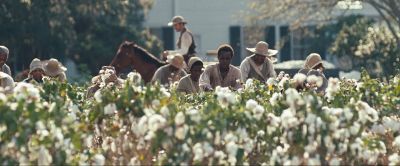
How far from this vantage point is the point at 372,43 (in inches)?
1405

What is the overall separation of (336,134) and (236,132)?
2.05ft

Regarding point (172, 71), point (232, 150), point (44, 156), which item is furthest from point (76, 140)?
point (172, 71)

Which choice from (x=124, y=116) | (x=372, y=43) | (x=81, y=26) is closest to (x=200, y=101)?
(x=124, y=116)

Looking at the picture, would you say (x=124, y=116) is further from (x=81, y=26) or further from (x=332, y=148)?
(x=81, y=26)

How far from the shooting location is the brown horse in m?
22.0

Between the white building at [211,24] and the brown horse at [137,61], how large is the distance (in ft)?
92.1

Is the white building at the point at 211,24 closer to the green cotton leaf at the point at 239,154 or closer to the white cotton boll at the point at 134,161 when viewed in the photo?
the white cotton boll at the point at 134,161

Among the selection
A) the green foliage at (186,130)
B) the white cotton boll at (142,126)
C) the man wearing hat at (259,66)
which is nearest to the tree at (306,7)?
the man wearing hat at (259,66)

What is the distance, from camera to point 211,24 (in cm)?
5247

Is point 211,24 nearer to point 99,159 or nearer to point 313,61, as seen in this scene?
point 313,61

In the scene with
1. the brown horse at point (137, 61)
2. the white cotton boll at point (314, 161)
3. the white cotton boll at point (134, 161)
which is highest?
the brown horse at point (137, 61)

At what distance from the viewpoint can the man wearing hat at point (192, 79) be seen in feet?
54.3

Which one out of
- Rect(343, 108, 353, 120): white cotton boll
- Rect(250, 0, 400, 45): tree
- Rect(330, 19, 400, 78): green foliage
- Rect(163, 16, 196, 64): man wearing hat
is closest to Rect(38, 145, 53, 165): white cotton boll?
Rect(343, 108, 353, 120): white cotton boll

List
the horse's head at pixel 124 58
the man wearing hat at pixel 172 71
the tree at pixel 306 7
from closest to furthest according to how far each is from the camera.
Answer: the man wearing hat at pixel 172 71 < the horse's head at pixel 124 58 < the tree at pixel 306 7
